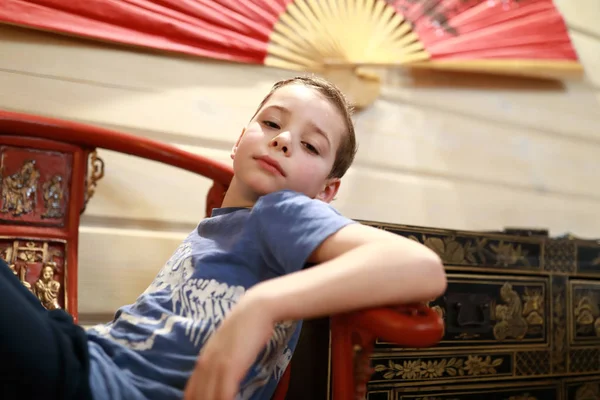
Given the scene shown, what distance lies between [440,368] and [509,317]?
0.22 m

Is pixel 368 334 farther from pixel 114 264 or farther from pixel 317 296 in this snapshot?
pixel 114 264

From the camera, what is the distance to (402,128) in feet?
6.07

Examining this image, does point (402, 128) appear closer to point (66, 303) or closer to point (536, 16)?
point (536, 16)

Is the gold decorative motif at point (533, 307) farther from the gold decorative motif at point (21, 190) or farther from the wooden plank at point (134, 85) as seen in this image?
the gold decorative motif at point (21, 190)

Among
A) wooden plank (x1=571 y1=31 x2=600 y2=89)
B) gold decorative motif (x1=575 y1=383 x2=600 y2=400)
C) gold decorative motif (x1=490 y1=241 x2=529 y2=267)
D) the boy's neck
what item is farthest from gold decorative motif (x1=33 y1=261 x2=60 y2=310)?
wooden plank (x1=571 y1=31 x2=600 y2=89)

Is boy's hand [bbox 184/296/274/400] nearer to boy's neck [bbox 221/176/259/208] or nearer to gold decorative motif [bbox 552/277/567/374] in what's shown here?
boy's neck [bbox 221/176/259/208]

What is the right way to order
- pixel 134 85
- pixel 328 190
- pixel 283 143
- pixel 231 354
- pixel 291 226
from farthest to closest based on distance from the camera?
1. pixel 134 85
2. pixel 328 190
3. pixel 283 143
4. pixel 291 226
5. pixel 231 354

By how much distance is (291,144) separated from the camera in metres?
0.83

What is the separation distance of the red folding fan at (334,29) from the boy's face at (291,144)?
692 mm

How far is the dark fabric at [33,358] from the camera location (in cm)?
57

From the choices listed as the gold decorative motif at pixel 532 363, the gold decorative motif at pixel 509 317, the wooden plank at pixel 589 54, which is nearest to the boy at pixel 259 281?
the gold decorative motif at pixel 509 317

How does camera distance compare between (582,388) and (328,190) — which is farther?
(582,388)

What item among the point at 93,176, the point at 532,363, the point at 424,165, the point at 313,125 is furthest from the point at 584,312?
the point at 93,176

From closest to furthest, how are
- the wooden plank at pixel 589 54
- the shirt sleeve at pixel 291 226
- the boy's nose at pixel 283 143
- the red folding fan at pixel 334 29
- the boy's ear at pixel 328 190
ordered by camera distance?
the shirt sleeve at pixel 291 226 < the boy's nose at pixel 283 143 < the boy's ear at pixel 328 190 < the red folding fan at pixel 334 29 < the wooden plank at pixel 589 54
